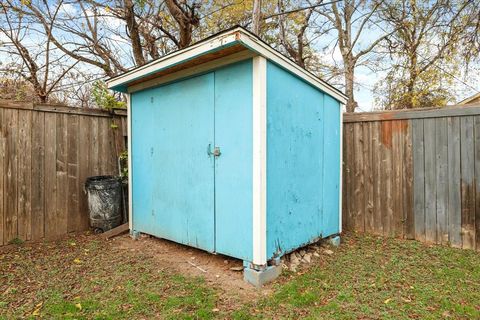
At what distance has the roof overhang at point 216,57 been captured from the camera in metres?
2.43

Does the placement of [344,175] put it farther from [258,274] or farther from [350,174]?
[258,274]

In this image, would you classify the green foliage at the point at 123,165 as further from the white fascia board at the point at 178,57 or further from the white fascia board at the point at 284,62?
the white fascia board at the point at 284,62

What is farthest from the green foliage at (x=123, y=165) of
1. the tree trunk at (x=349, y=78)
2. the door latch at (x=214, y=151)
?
the tree trunk at (x=349, y=78)

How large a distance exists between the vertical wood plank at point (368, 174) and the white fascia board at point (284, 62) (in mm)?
652

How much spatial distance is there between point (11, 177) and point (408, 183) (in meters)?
4.88

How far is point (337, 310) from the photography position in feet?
7.27

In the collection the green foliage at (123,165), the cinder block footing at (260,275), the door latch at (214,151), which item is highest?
the door latch at (214,151)

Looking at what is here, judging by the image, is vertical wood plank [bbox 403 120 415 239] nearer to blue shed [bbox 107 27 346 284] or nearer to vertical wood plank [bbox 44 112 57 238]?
blue shed [bbox 107 27 346 284]

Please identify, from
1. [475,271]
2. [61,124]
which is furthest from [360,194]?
[61,124]

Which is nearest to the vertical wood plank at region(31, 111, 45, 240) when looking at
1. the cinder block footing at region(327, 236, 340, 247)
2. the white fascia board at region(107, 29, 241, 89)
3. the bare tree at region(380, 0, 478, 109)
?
the white fascia board at region(107, 29, 241, 89)

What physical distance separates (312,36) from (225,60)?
865cm

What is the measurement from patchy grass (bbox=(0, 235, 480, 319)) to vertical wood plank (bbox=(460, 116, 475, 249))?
0.25 m

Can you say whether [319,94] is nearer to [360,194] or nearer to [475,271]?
[360,194]

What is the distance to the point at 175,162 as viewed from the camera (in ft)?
11.3
